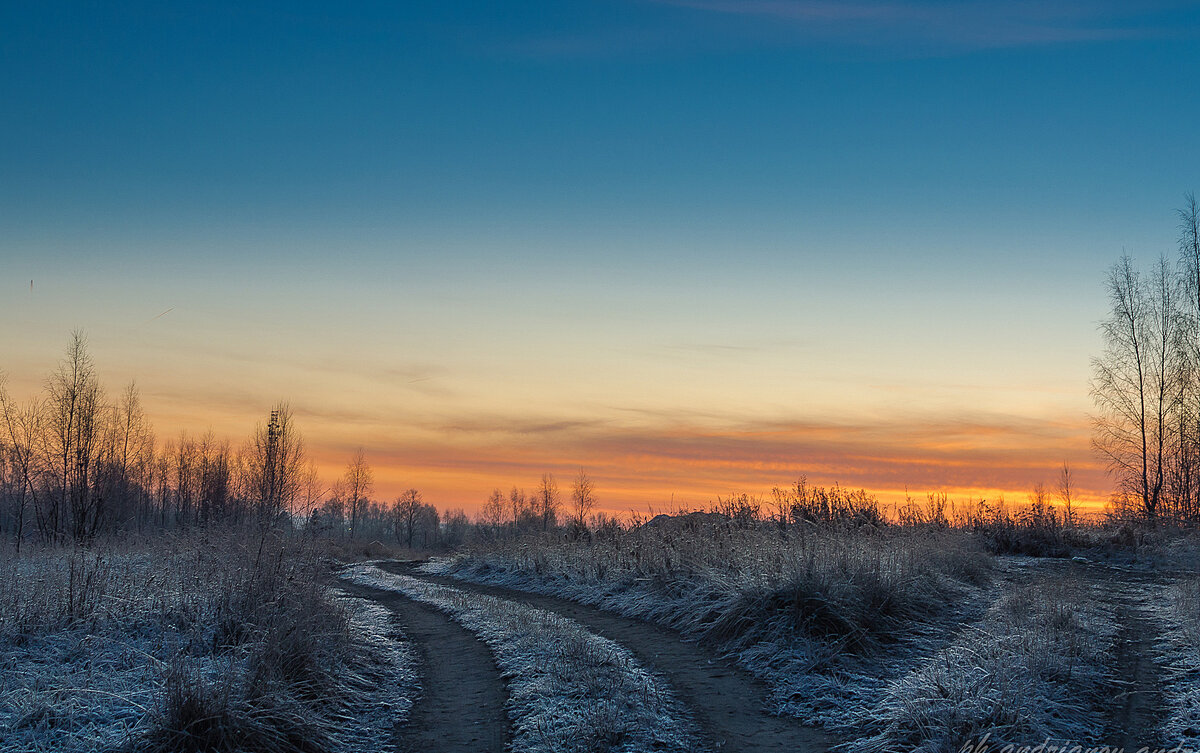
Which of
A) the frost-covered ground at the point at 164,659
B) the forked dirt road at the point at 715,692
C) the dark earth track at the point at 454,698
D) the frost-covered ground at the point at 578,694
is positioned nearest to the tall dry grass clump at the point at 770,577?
the forked dirt road at the point at 715,692

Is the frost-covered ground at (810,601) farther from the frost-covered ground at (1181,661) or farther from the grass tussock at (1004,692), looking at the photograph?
the frost-covered ground at (1181,661)

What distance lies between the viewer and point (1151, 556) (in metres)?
21.6

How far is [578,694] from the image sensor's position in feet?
27.6

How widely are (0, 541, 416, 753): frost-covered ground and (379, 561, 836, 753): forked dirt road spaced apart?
336 cm

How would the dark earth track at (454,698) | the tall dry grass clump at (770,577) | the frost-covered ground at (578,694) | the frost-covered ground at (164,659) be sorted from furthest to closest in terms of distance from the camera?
the tall dry grass clump at (770,577) < the dark earth track at (454,698) < the frost-covered ground at (578,694) < the frost-covered ground at (164,659)

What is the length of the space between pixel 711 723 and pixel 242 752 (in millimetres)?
4604

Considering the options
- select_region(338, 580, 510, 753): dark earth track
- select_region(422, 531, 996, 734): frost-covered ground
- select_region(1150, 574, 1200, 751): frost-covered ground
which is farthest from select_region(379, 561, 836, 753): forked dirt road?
select_region(1150, 574, 1200, 751): frost-covered ground

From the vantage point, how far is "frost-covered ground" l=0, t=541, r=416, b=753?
22.3 feet

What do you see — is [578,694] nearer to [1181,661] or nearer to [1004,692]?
[1004,692]

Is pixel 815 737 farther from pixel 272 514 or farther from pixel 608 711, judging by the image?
pixel 272 514

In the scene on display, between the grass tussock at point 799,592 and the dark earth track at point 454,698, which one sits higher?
the grass tussock at point 799,592

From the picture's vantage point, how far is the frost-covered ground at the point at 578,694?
23.6ft

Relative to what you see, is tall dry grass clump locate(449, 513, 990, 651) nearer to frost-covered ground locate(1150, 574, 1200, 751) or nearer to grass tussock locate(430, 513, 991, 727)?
grass tussock locate(430, 513, 991, 727)

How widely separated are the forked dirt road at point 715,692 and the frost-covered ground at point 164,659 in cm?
336
